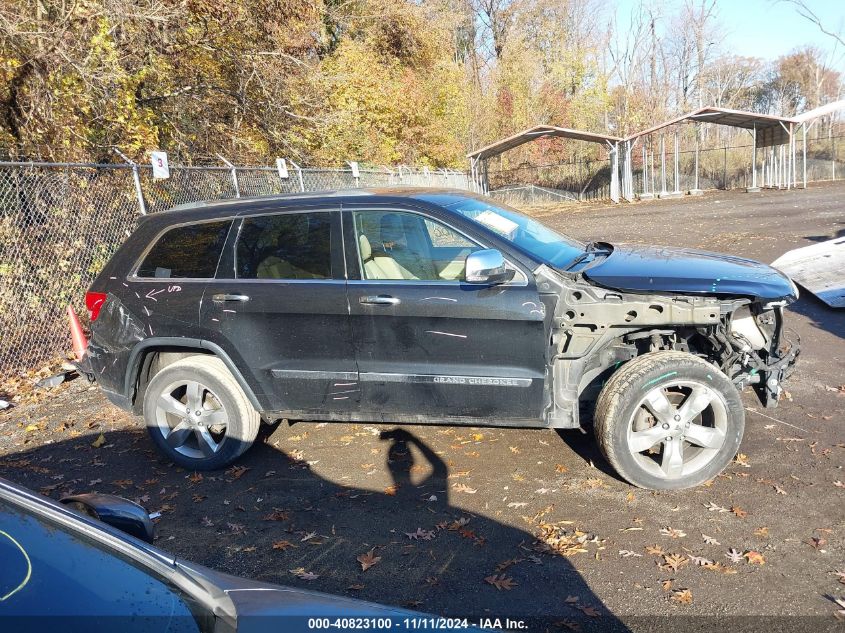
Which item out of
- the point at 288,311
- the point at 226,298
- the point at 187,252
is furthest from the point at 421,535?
the point at 187,252

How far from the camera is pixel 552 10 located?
5006 cm

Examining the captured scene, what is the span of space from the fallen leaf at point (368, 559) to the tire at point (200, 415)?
151cm

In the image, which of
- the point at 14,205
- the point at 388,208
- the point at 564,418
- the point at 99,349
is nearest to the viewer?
the point at 564,418

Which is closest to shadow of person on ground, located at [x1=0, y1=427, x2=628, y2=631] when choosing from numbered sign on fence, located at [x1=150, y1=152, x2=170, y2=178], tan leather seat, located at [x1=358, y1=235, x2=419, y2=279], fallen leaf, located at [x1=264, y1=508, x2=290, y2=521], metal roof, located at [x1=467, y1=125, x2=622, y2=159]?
fallen leaf, located at [x1=264, y1=508, x2=290, y2=521]

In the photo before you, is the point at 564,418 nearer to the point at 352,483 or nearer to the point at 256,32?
the point at 352,483

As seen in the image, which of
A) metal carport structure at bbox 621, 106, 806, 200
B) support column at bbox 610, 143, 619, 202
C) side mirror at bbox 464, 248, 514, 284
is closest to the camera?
side mirror at bbox 464, 248, 514, 284

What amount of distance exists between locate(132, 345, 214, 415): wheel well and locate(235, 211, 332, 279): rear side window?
827 millimetres

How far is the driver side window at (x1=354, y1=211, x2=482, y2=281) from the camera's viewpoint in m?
4.21

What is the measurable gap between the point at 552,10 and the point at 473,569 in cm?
5454

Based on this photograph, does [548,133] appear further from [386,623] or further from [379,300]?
[386,623]

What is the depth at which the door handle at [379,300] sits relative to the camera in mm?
4086

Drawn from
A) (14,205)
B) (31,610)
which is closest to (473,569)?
(31,610)

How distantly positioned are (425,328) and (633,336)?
1.35 metres

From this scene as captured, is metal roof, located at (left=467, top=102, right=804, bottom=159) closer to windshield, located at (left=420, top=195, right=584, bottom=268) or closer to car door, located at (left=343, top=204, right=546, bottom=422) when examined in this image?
windshield, located at (left=420, top=195, right=584, bottom=268)
